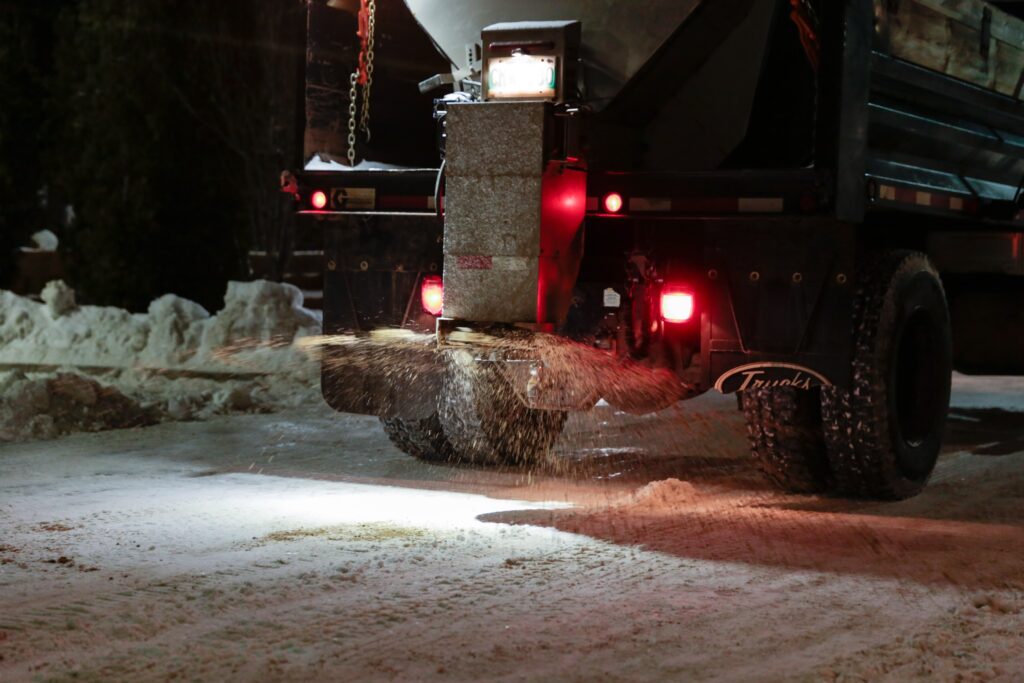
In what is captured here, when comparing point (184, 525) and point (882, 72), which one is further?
point (882, 72)

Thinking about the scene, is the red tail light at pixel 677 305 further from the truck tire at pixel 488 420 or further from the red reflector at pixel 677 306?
the truck tire at pixel 488 420

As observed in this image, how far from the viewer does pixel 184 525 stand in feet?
20.2

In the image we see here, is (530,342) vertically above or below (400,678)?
above

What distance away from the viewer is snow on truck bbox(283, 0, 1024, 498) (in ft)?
21.7

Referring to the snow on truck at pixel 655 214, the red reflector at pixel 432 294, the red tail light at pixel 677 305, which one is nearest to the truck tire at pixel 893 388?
the snow on truck at pixel 655 214

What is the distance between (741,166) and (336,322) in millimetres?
2295

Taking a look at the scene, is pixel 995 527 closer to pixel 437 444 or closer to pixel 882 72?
pixel 882 72

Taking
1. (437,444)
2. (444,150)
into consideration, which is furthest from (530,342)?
(437,444)

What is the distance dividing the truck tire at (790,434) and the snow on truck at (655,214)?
1cm

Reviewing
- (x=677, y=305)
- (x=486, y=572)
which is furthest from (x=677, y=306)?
(x=486, y=572)

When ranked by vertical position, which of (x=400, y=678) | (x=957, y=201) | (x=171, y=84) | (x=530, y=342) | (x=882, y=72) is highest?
(x=171, y=84)

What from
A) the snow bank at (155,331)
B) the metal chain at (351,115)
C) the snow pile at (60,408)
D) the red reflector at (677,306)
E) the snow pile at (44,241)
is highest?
the metal chain at (351,115)

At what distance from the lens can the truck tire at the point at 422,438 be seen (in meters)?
8.00

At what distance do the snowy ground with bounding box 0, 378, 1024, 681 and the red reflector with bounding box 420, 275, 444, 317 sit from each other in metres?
0.91
